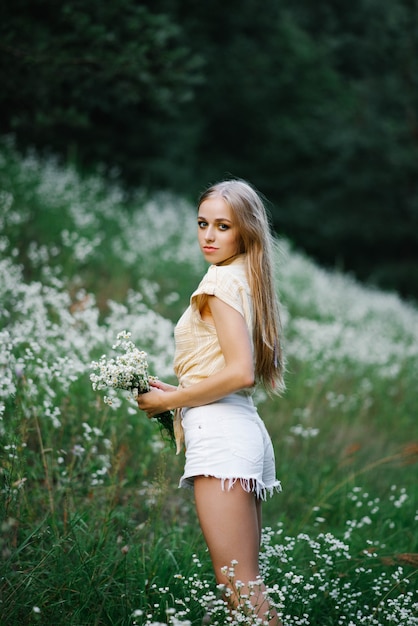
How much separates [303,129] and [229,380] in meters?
20.0

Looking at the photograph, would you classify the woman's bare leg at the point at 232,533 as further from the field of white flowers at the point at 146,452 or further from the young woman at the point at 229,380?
the field of white flowers at the point at 146,452

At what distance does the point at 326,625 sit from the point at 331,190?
19.6m

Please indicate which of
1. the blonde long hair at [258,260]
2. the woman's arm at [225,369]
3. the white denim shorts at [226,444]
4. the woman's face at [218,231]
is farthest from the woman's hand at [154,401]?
the woman's face at [218,231]

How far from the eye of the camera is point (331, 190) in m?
21.8

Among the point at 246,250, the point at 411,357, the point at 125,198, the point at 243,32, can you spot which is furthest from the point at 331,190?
the point at 246,250

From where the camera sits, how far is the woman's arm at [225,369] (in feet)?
8.63

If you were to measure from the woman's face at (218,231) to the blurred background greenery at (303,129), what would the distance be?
11.1 m

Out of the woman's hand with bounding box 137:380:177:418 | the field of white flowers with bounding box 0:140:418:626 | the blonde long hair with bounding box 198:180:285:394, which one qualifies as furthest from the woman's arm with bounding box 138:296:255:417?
the field of white flowers with bounding box 0:140:418:626

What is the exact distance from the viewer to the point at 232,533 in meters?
2.63

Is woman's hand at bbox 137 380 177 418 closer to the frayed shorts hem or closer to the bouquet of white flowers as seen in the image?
the bouquet of white flowers

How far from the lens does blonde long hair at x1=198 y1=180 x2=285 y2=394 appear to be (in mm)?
2846

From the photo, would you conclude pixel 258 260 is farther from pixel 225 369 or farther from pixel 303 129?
pixel 303 129

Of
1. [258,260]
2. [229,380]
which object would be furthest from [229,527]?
[258,260]

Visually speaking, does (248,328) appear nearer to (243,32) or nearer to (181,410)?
(181,410)
